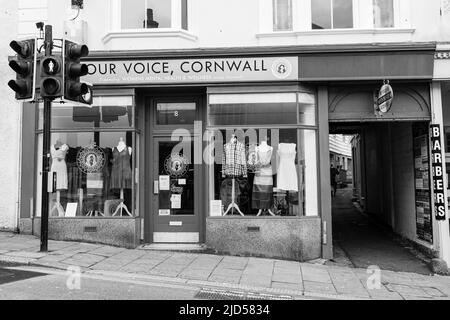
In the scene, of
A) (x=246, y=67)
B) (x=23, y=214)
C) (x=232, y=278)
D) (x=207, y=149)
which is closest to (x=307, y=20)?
(x=246, y=67)

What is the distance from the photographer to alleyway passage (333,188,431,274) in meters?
9.59

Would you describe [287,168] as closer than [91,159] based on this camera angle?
Yes

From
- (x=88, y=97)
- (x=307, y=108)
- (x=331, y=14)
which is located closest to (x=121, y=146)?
(x=88, y=97)

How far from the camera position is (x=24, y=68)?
800 cm

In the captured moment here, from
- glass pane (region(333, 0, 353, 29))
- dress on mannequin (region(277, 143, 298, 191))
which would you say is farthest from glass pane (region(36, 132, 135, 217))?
glass pane (region(333, 0, 353, 29))

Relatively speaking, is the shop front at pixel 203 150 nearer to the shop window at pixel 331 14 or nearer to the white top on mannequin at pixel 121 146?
the white top on mannequin at pixel 121 146

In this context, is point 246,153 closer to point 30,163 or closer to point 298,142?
point 298,142

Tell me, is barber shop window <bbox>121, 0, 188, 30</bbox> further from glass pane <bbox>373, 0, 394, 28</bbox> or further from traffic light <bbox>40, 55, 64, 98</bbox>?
glass pane <bbox>373, 0, 394, 28</bbox>

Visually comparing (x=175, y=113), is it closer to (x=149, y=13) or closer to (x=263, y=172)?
(x=149, y=13)

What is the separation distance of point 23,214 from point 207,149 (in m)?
4.34

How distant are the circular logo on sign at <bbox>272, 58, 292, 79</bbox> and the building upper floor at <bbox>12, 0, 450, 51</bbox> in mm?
477

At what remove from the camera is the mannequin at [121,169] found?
33.1 feet

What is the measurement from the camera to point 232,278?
7.57 meters

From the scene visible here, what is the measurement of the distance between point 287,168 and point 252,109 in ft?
4.90
